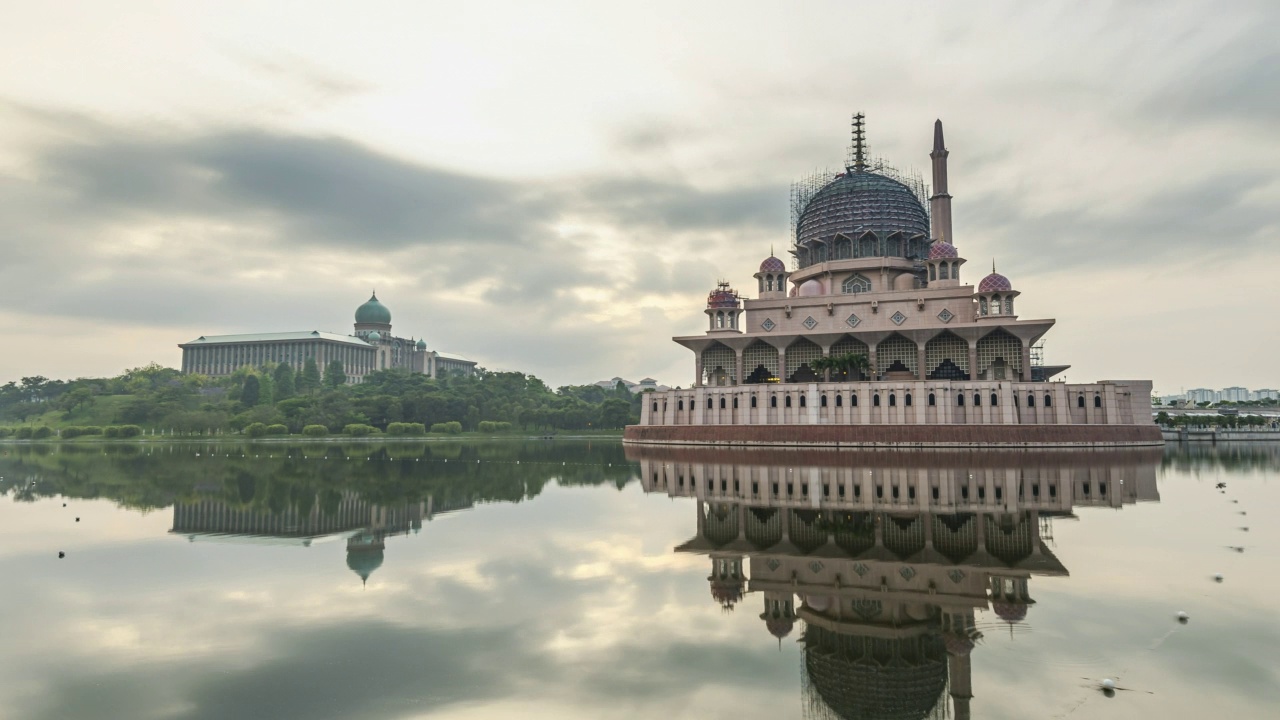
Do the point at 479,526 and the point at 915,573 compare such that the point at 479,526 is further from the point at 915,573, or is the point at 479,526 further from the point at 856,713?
the point at 856,713

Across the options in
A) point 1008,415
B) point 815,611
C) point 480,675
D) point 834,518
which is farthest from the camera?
point 1008,415

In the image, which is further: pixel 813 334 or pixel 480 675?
pixel 813 334

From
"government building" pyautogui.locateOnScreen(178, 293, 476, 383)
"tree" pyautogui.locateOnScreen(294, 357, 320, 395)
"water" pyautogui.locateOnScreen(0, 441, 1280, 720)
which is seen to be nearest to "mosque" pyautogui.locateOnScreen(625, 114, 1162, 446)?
"water" pyautogui.locateOnScreen(0, 441, 1280, 720)

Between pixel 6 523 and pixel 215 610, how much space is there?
14.7 meters

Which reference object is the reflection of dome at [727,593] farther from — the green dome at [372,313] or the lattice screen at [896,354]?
the green dome at [372,313]

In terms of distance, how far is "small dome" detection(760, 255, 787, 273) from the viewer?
231ft

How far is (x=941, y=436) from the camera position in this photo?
51.0 meters

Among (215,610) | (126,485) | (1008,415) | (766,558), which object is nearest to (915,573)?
(766,558)

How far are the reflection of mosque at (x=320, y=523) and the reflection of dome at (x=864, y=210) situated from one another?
56.8 meters

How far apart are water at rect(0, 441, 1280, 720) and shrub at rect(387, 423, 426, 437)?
68970 mm

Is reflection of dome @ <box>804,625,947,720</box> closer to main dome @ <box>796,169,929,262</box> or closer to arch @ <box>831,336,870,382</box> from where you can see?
arch @ <box>831,336,870,382</box>

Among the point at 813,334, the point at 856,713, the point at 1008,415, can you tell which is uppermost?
the point at 813,334

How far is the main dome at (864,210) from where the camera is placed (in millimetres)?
71312

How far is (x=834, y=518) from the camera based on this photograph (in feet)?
61.5
